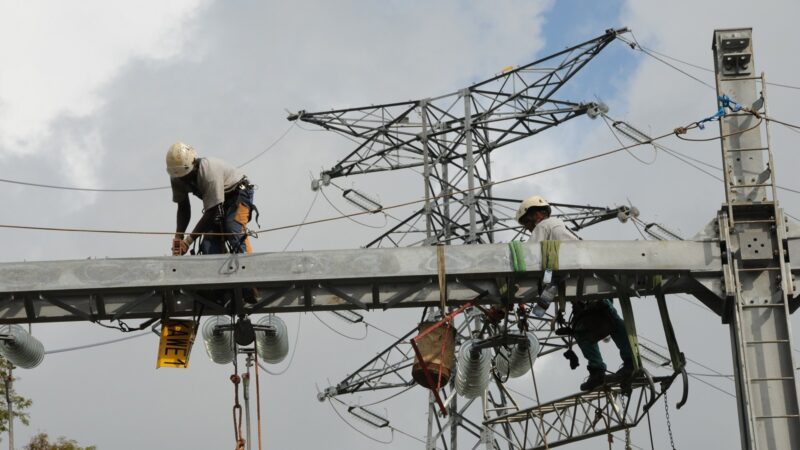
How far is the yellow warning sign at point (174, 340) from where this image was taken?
53.0ft

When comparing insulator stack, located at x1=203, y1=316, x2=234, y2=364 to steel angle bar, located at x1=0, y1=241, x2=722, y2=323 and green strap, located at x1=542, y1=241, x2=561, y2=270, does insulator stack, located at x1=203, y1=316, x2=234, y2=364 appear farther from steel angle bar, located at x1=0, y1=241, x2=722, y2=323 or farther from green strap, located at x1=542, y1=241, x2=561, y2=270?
green strap, located at x1=542, y1=241, x2=561, y2=270

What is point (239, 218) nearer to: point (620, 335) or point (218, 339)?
point (218, 339)

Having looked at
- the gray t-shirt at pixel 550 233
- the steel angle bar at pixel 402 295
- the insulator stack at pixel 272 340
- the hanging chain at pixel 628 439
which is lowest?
the hanging chain at pixel 628 439

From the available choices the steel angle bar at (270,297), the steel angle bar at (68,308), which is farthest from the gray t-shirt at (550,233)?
the steel angle bar at (68,308)

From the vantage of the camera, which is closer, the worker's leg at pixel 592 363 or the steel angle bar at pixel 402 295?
the steel angle bar at pixel 402 295

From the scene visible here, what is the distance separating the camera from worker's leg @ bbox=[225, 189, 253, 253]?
54.0ft

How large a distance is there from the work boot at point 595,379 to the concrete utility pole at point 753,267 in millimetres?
1635

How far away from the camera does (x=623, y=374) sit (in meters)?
16.5

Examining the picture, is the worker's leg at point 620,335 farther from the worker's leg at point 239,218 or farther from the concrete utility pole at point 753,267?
the worker's leg at point 239,218

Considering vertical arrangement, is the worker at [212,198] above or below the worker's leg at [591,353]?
above

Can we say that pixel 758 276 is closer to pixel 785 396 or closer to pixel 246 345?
pixel 785 396

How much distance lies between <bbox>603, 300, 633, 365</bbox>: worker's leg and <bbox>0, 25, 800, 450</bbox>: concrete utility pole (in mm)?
594

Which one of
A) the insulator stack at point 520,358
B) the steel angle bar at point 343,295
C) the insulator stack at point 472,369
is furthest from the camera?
the insulator stack at point 520,358

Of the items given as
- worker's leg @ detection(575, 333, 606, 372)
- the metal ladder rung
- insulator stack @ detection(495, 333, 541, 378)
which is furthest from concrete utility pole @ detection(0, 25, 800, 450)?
insulator stack @ detection(495, 333, 541, 378)
